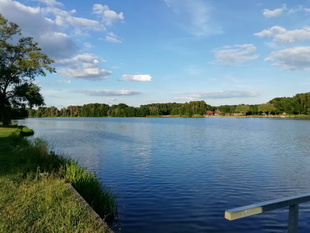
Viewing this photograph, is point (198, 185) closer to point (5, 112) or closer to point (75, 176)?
point (75, 176)

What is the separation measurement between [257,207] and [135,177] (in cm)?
1349

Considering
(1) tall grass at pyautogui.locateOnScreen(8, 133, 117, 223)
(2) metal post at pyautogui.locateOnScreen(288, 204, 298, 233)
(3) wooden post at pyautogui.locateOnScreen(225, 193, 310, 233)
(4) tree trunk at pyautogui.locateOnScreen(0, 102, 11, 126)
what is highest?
(4) tree trunk at pyautogui.locateOnScreen(0, 102, 11, 126)

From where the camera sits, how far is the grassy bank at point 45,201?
645cm

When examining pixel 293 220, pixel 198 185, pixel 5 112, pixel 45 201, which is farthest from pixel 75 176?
pixel 5 112

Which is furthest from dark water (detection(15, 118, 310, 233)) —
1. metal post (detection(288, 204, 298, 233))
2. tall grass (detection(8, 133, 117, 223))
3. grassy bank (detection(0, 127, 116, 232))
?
metal post (detection(288, 204, 298, 233))

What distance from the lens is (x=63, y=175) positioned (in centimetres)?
1234

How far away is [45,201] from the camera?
8234mm

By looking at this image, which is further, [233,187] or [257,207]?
[233,187]

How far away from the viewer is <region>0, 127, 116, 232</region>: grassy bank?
645 centimetres

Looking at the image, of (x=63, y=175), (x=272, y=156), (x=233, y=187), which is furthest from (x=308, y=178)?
(x=63, y=175)

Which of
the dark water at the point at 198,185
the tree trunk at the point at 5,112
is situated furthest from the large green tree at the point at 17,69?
the dark water at the point at 198,185

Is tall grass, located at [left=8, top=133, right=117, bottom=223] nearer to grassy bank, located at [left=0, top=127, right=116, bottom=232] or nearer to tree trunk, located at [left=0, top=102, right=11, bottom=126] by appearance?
grassy bank, located at [left=0, top=127, right=116, bottom=232]

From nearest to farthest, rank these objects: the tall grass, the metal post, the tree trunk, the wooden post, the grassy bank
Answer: the wooden post, the metal post, the grassy bank, the tall grass, the tree trunk

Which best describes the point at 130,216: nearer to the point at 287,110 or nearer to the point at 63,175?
the point at 63,175
